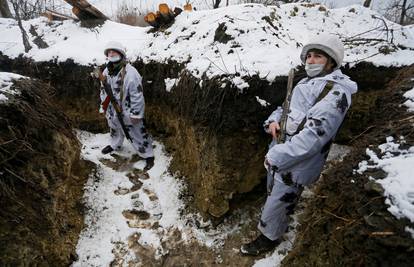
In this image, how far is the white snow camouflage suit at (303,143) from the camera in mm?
2230

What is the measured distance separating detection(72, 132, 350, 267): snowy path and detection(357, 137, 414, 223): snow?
1.77 m

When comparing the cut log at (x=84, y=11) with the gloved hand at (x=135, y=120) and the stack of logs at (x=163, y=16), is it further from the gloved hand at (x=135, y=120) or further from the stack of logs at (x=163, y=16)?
the gloved hand at (x=135, y=120)

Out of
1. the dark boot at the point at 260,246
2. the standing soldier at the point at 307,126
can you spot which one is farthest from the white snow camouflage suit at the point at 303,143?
the dark boot at the point at 260,246

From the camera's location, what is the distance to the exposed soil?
1208 millimetres

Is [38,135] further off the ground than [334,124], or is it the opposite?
[334,124]

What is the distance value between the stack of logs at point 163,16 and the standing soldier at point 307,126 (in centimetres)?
431

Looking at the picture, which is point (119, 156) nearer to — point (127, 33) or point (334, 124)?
point (127, 33)

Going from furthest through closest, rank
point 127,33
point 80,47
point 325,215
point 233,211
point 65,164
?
point 127,33
point 80,47
point 233,211
point 65,164
point 325,215

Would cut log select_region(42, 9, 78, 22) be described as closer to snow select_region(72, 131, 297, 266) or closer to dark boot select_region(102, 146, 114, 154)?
dark boot select_region(102, 146, 114, 154)

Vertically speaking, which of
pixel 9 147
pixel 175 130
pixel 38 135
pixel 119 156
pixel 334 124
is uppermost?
pixel 334 124

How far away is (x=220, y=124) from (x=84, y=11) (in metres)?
5.93

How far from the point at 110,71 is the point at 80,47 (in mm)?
2200

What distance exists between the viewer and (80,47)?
604 centimetres

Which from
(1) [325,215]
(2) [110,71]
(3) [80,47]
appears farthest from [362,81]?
(3) [80,47]
